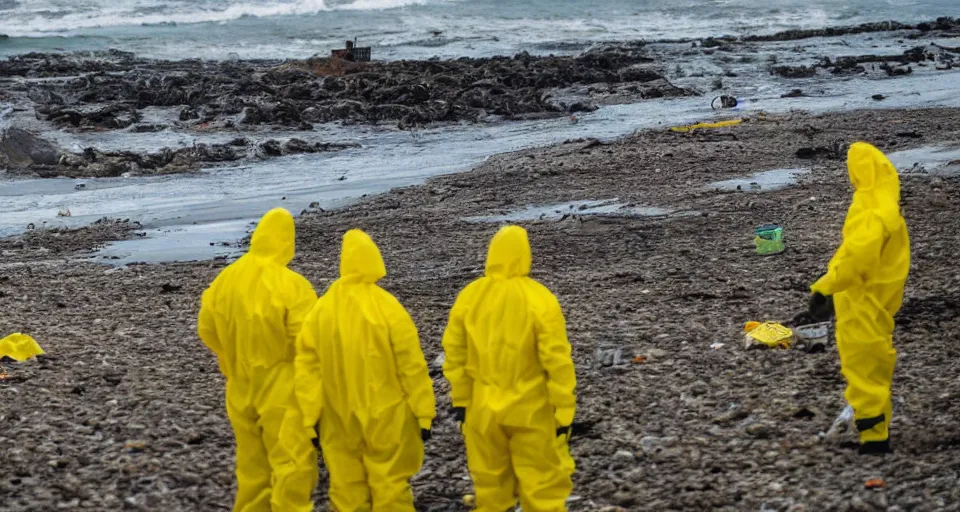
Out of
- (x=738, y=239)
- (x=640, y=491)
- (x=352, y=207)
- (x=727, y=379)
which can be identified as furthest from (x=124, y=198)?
(x=640, y=491)

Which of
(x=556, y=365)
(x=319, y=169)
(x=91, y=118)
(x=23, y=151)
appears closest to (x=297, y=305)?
(x=556, y=365)

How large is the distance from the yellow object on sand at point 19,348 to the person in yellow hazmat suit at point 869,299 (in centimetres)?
569

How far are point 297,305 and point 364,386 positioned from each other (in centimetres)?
57

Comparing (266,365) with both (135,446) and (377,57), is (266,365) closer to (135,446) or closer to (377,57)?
(135,446)

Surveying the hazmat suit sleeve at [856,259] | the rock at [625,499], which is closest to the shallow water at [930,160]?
the hazmat suit sleeve at [856,259]

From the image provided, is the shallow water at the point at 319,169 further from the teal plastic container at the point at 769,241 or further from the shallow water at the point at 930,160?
the shallow water at the point at 930,160

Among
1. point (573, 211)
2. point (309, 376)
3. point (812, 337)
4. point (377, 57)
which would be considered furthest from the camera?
point (377, 57)

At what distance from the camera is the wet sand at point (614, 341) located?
19.9ft

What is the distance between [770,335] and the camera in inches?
320

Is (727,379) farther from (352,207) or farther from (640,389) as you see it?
(352,207)

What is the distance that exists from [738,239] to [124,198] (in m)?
9.32

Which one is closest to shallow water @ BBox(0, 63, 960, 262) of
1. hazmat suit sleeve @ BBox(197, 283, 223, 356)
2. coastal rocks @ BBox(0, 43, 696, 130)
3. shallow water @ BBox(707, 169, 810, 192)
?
coastal rocks @ BBox(0, 43, 696, 130)

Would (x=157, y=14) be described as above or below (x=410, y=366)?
above

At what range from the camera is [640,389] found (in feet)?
24.5
